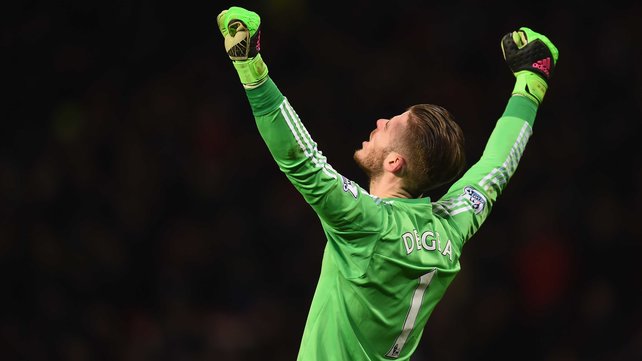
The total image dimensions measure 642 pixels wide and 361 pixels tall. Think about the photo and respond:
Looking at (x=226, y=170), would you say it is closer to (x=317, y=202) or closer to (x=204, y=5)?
(x=204, y=5)

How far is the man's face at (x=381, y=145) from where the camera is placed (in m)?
2.91

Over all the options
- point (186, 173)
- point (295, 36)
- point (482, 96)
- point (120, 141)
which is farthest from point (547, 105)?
point (120, 141)

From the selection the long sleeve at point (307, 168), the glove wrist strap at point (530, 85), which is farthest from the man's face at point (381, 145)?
the glove wrist strap at point (530, 85)

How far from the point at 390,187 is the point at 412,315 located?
395 millimetres

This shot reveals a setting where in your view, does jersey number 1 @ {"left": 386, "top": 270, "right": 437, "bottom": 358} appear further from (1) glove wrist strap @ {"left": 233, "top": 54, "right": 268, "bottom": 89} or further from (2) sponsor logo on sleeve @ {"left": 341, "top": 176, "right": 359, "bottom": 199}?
(1) glove wrist strap @ {"left": 233, "top": 54, "right": 268, "bottom": 89}

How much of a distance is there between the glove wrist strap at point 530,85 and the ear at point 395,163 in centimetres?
78

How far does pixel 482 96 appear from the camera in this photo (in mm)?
6594

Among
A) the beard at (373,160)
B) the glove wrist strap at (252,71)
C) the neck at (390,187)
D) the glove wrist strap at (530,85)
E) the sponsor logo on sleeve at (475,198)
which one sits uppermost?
the glove wrist strap at (252,71)

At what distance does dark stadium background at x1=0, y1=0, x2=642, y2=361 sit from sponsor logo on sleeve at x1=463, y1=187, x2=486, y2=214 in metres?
2.67

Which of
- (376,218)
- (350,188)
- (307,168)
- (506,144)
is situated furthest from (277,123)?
(506,144)

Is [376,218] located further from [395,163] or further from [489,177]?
[489,177]

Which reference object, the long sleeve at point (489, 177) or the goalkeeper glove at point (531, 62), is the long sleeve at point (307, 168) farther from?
the goalkeeper glove at point (531, 62)

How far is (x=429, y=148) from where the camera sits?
290 centimetres

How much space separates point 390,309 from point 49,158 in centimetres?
411
